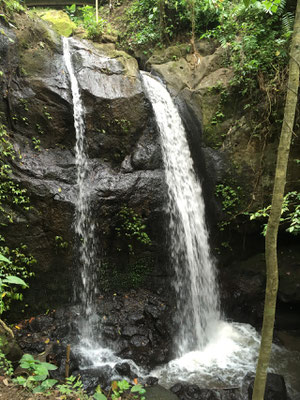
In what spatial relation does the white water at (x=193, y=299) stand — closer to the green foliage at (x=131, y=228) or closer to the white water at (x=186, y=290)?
the white water at (x=186, y=290)

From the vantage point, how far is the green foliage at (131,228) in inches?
248

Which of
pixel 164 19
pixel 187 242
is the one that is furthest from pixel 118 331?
pixel 164 19

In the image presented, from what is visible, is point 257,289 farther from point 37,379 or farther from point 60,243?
point 37,379

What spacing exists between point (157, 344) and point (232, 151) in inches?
190

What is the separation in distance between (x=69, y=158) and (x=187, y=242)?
11.0 ft

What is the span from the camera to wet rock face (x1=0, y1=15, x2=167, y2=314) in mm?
5570

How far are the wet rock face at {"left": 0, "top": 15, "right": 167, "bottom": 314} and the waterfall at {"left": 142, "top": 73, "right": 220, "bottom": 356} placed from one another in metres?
0.33

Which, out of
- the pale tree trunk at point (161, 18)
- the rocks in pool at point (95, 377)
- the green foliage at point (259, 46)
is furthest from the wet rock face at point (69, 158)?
the pale tree trunk at point (161, 18)

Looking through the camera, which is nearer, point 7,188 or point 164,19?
point 7,188

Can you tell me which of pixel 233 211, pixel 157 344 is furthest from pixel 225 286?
pixel 157 344

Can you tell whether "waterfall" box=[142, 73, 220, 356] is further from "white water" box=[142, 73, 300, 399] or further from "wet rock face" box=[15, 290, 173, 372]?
"wet rock face" box=[15, 290, 173, 372]

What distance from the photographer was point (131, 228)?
20.8 ft

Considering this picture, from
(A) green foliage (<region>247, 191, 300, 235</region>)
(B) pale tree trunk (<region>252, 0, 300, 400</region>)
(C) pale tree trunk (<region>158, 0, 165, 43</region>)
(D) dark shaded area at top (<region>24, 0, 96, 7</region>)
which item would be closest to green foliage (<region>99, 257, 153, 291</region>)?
(A) green foliage (<region>247, 191, 300, 235</region>)

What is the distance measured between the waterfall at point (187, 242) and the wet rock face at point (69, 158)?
0.33 metres
